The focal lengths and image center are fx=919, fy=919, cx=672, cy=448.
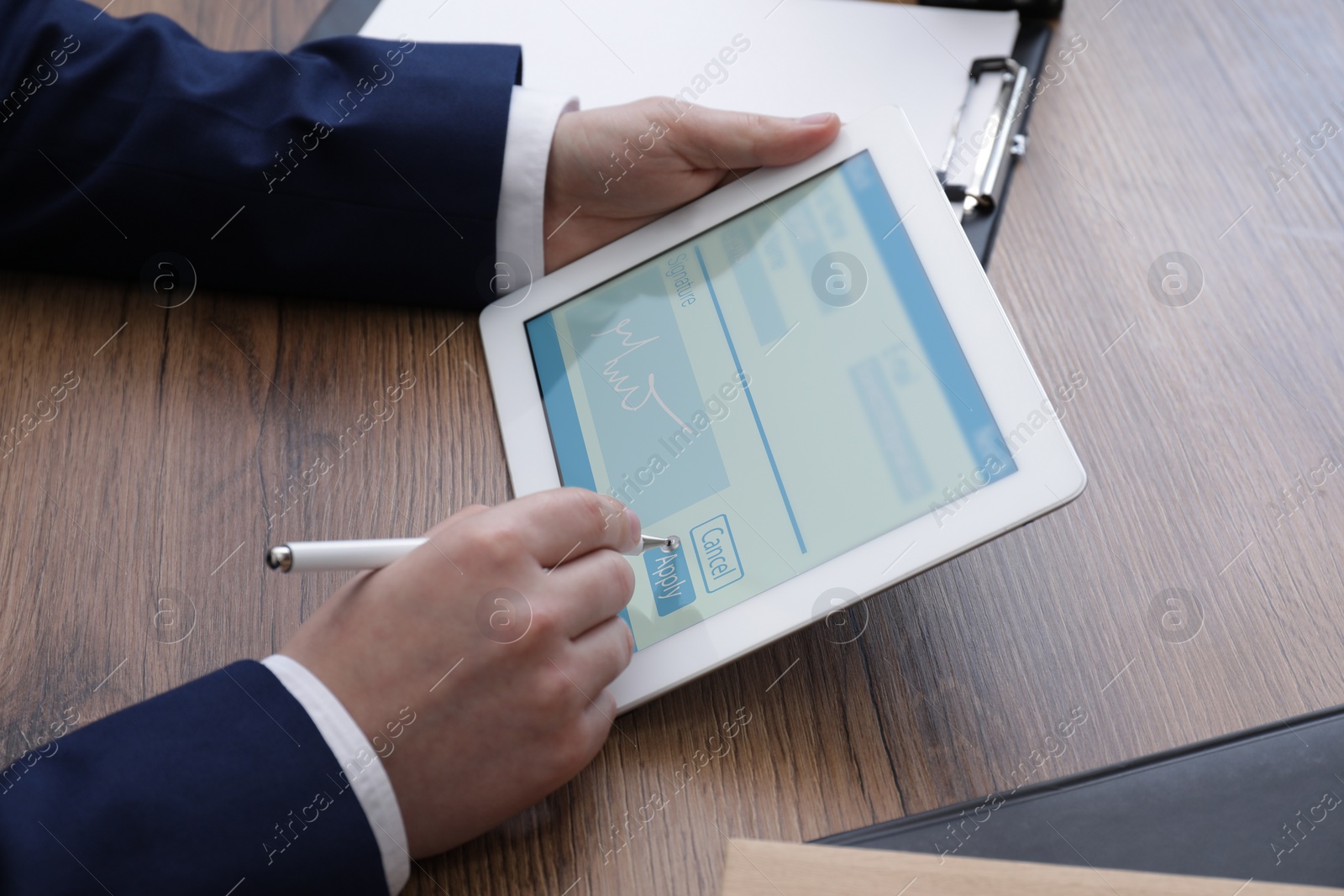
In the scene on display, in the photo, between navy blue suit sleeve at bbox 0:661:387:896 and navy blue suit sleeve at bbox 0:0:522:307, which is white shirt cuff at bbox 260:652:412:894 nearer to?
navy blue suit sleeve at bbox 0:661:387:896

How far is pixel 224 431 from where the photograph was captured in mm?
585

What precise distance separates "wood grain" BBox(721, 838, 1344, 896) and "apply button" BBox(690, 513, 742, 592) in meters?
0.17

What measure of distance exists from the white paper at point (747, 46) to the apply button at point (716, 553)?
307 millimetres

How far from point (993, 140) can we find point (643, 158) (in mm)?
239

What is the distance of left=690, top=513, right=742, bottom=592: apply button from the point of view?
0.49 meters

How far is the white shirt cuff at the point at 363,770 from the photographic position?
0.44 m

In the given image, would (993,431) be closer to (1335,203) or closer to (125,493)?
(1335,203)

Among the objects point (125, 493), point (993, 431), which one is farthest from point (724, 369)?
point (125, 493)

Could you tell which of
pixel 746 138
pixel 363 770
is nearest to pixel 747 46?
pixel 746 138

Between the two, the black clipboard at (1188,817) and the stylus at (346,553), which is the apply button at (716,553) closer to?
the stylus at (346,553)

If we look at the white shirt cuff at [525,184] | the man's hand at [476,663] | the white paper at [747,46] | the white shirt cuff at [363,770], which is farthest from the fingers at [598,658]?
the white paper at [747,46]

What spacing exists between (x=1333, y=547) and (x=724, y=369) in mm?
347
